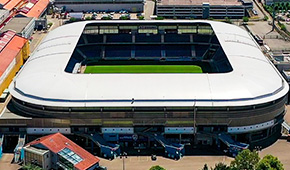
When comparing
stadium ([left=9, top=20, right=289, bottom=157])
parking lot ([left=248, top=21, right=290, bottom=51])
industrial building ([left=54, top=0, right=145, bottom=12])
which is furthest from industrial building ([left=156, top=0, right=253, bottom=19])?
stadium ([left=9, top=20, right=289, bottom=157])

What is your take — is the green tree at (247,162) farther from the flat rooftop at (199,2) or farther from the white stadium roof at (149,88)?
the flat rooftop at (199,2)

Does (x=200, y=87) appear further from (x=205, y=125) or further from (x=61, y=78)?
(x=61, y=78)

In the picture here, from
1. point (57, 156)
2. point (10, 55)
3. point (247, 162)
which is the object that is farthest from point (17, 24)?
point (247, 162)

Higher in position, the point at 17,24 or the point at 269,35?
the point at 17,24

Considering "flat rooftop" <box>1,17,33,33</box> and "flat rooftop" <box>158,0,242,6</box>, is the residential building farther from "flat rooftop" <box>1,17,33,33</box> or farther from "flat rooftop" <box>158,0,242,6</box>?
"flat rooftop" <box>158,0,242,6</box>

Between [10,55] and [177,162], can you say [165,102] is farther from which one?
[10,55]

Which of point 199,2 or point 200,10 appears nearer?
point 200,10
